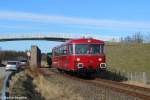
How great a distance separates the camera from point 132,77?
39438mm

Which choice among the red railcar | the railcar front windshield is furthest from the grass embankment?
the railcar front windshield

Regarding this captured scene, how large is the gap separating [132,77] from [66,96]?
1626cm

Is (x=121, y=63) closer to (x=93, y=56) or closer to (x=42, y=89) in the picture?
(x=93, y=56)

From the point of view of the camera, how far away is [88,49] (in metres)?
39.2

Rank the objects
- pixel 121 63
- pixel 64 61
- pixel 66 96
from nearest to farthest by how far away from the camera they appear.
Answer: pixel 66 96 → pixel 64 61 → pixel 121 63

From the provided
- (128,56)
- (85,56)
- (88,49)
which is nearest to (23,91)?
(85,56)

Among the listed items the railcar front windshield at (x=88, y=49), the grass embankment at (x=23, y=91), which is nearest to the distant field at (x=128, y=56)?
the railcar front windshield at (x=88, y=49)

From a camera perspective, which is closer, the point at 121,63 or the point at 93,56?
the point at 93,56

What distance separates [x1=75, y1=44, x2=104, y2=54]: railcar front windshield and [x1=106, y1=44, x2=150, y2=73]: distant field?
20.4 meters

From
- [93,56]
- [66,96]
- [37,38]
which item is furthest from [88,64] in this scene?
[37,38]

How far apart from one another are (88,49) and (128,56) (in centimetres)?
2459

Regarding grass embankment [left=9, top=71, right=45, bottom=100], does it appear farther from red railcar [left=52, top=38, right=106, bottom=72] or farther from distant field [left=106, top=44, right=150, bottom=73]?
distant field [left=106, top=44, right=150, bottom=73]

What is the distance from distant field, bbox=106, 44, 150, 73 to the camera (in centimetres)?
6047

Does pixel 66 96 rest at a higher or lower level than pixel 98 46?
lower
